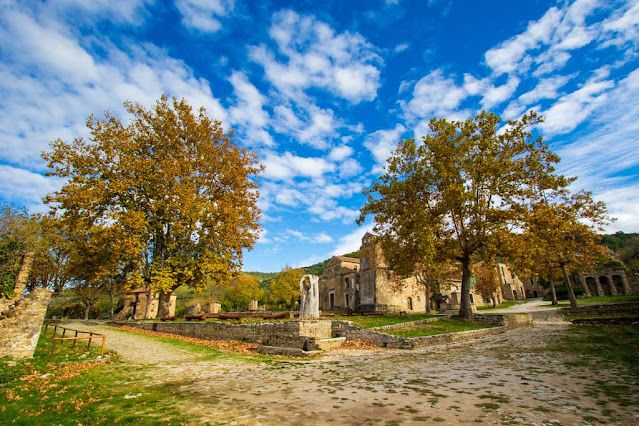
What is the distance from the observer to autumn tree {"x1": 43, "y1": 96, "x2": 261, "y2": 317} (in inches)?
762

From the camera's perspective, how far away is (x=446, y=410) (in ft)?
15.4

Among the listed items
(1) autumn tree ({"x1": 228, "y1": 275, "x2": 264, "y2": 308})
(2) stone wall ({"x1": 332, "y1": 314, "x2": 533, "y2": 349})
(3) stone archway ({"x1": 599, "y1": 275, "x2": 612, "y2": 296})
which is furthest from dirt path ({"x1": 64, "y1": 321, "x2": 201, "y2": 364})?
(3) stone archway ({"x1": 599, "y1": 275, "x2": 612, "y2": 296})

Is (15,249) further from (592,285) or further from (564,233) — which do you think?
(592,285)

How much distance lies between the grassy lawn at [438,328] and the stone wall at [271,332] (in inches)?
156

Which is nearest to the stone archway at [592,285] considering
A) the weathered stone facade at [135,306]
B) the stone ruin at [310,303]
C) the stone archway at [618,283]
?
the stone archway at [618,283]

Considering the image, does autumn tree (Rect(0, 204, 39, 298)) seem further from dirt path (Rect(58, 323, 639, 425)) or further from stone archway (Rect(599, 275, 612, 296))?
stone archway (Rect(599, 275, 612, 296))

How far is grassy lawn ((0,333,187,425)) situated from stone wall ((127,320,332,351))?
21.6 ft

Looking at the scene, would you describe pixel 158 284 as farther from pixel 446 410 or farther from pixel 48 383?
pixel 446 410

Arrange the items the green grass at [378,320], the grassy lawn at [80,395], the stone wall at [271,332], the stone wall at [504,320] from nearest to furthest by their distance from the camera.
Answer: the grassy lawn at [80,395] < the stone wall at [271,332] < the green grass at [378,320] < the stone wall at [504,320]

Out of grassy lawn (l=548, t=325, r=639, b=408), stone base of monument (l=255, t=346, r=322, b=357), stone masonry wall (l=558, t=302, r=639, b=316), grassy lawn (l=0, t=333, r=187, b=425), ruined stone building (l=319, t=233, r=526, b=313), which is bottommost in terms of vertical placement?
stone base of monument (l=255, t=346, r=322, b=357)

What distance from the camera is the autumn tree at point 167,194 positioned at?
762 inches

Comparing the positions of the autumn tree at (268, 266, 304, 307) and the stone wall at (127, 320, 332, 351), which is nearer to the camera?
the stone wall at (127, 320, 332, 351)

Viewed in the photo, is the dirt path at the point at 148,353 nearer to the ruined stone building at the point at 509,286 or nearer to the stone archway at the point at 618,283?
the stone archway at the point at 618,283

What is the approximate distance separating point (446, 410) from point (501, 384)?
7.76 ft
